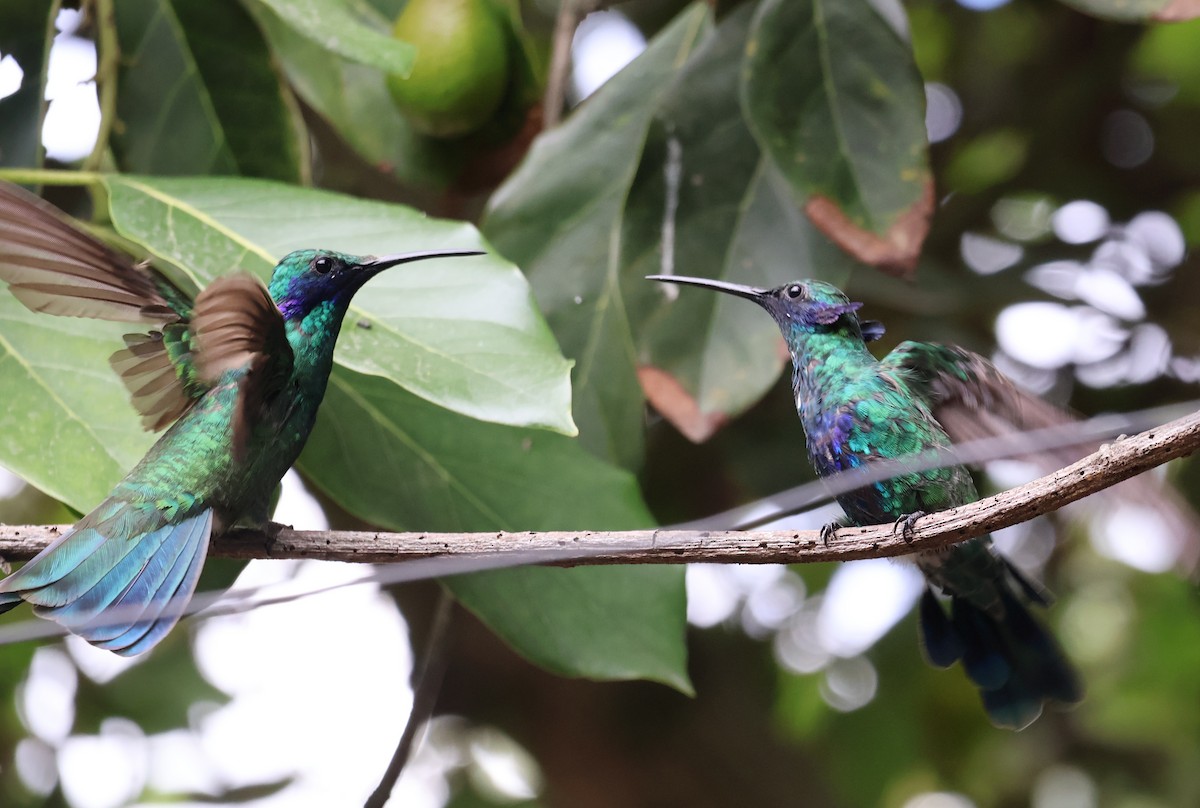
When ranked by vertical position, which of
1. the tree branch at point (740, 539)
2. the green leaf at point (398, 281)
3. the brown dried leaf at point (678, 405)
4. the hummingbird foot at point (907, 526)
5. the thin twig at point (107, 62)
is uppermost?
the thin twig at point (107, 62)

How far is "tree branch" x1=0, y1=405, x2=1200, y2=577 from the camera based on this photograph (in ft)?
3.17

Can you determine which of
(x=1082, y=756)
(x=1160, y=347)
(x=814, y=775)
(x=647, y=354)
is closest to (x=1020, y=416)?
(x=647, y=354)

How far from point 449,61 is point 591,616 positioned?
88 cm

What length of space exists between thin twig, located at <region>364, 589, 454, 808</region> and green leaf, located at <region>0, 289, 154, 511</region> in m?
0.64

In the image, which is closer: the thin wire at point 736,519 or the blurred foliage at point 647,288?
the thin wire at point 736,519

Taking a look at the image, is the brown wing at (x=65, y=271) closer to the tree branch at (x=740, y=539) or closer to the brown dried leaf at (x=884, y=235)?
the tree branch at (x=740, y=539)

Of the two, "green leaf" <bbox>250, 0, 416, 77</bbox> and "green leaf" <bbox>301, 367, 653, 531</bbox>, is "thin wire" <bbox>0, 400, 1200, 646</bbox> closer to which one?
"green leaf" <bbox>301, 367, 653, 531</bbox>

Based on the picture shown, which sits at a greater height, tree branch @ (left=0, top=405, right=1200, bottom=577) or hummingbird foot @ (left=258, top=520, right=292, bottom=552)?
hummingbird foot @ (left=258, top=520, right=292, bottom=552)

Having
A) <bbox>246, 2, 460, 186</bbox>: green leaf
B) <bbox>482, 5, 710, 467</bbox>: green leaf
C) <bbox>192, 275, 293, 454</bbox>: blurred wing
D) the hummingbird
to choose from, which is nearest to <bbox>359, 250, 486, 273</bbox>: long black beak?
the hummingbird

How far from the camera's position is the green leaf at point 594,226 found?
1.93m

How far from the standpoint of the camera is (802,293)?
57.4 inches

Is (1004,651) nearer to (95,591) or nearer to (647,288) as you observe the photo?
(647,288)

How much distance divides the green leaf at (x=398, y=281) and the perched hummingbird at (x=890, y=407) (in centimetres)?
20

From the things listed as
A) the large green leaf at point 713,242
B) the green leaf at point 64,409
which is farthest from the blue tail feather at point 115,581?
the large green leaf at point 713,242
